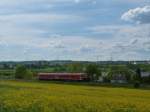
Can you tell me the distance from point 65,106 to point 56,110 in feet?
8.44

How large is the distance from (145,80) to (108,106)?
7300 centimetres

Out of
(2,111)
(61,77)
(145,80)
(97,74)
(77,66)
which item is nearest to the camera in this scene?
(2,111)

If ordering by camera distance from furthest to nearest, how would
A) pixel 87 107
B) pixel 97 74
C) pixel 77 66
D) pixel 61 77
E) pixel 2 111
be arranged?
pixel 77 66 < pixel 97 74 < pixel 61 77 < pixel 87 107 < pixel 2 111

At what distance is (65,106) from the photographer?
3006 cm

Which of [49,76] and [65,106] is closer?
[65,106]

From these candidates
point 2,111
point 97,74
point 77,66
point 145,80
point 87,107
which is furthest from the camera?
point 77,66

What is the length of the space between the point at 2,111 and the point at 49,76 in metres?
92.5

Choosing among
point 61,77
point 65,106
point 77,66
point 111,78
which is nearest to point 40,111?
point 65,106

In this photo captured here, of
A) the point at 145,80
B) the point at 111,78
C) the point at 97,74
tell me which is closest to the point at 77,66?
the point at 97,74

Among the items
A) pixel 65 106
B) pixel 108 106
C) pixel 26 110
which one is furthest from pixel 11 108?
pixel 108 106

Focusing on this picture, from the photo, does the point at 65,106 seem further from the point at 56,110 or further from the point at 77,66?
the point at 77,66

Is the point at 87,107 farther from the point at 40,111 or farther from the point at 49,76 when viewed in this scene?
the point at 49,76

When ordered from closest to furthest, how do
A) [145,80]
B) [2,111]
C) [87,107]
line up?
[2,111]
[87,107]
[145,80]

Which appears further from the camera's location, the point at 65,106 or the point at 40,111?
the point at 65,106
